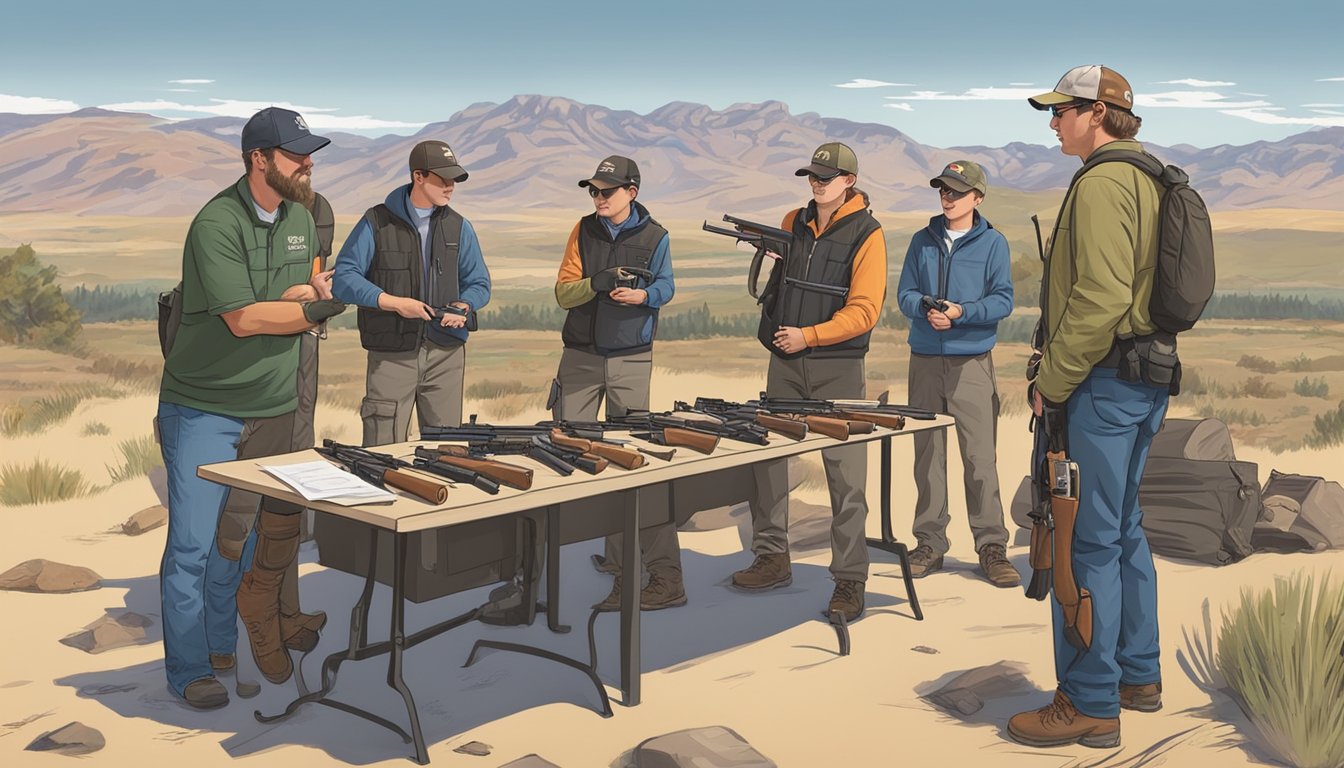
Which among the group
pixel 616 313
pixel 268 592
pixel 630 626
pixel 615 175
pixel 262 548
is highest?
pixel 615 175

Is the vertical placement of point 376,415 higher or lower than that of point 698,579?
higher

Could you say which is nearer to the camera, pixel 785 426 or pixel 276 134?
pixel 276 134

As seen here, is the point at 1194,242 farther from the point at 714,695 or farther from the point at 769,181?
the point at 769,181

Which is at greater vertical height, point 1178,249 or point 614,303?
point 1178,249

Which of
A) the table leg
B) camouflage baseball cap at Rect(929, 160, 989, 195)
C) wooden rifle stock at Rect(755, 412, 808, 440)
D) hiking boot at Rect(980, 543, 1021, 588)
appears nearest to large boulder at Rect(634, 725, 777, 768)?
the table leg

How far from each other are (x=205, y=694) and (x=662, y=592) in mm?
2659

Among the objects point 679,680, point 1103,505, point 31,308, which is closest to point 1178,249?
point 1103,505

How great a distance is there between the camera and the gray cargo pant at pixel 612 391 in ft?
25.8

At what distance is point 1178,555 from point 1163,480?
50cm

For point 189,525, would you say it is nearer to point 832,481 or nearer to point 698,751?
point 698,751

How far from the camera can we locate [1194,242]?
5.32 m

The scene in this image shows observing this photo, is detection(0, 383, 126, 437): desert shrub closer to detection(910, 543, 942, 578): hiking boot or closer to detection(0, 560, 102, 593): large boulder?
detection(0, 560, 102, 593): large boulder

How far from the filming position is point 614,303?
793cm

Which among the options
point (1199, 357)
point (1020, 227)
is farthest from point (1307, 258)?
point (1199, 357)
